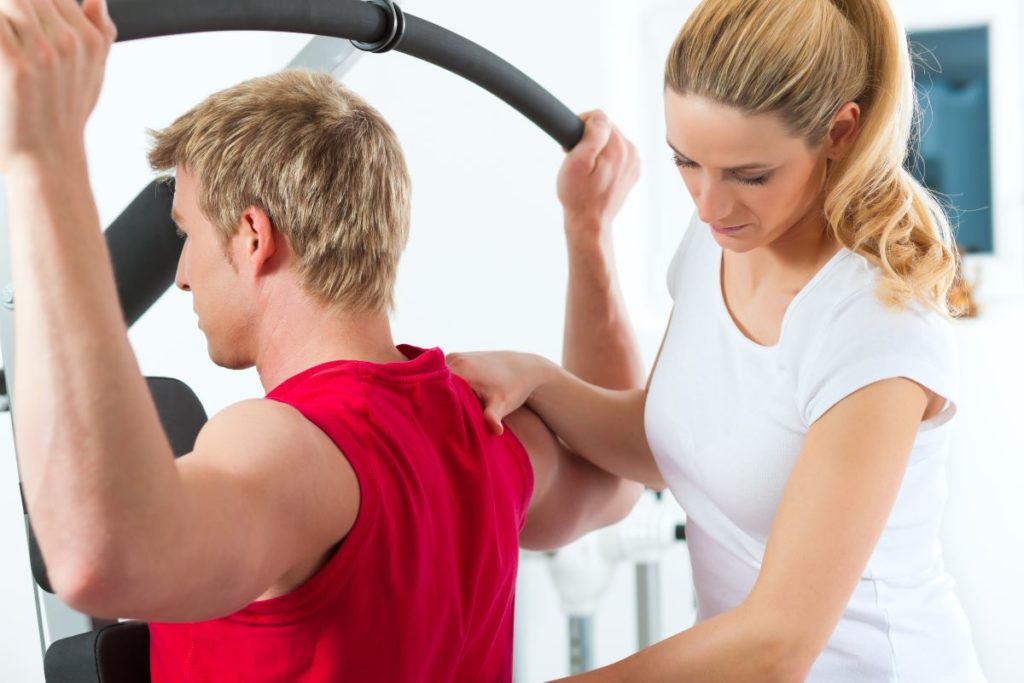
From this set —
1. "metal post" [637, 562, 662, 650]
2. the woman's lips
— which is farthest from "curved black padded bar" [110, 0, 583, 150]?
"metal post" [637, 562, 662, 650]

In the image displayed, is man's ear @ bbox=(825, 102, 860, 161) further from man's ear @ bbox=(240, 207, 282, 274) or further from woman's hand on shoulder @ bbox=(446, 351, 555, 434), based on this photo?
man's ear @ bbox=(240, 207, 282, 274)

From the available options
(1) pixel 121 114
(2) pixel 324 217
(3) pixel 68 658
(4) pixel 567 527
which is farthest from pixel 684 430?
(1) pixel 121 114

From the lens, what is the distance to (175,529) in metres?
0.66

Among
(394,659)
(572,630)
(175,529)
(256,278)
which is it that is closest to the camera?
(175,529)

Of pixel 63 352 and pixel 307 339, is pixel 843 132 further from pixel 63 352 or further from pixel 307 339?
pixel 63 352

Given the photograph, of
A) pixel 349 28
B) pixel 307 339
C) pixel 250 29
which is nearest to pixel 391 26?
pixel 349 28

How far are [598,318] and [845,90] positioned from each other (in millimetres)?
565

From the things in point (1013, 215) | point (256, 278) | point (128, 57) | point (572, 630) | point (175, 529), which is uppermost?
point (128, 57)

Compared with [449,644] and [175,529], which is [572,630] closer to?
[449,644]

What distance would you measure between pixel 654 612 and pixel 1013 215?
1.54 metres

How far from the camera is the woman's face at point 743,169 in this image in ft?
3.62

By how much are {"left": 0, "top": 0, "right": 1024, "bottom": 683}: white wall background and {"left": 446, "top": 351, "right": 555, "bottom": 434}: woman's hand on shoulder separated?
163 cm

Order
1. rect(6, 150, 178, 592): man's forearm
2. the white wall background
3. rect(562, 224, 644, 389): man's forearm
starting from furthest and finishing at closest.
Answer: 1. the white wall background
2. rect(562, 224, 644, 389): man's forearm
3. rect(6, 150, 178, 592): man's forearm

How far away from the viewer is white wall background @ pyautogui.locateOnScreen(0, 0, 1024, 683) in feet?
9.55
